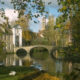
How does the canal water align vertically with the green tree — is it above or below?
below

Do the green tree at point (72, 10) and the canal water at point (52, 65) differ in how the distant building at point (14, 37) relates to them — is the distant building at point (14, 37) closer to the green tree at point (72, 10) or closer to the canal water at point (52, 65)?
the canal water at point (52, 65)

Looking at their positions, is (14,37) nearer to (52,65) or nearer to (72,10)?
(52,65)

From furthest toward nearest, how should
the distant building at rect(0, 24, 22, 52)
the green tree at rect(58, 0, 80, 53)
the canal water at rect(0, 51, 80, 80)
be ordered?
the distant building at rect(0, 24, 22, 52) < the canal water at rect(0, 51, 80, 80) < the green tree at rect(58, 0, 80, 53)

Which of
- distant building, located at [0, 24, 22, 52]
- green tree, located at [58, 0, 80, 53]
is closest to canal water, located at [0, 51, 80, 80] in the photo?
green tree, located at [58, 0, 80, 53]

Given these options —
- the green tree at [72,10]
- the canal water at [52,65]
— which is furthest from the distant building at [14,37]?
the green tree at [72,10]

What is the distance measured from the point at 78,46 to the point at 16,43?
66842 millimetres

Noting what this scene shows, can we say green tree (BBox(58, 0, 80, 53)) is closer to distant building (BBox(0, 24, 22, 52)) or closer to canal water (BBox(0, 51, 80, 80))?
canal water (BBox(0, 51, 80, 80))

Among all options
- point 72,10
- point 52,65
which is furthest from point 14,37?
point 72,10

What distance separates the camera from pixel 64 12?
7.03m

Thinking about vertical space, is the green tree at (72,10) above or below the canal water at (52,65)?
above

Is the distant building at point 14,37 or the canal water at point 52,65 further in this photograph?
the distant building at point 14,37

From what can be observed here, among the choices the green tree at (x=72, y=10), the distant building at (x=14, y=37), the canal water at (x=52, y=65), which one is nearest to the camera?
the green tree at (x=72, y=10)

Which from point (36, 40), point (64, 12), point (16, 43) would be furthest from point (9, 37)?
point (64, 12)

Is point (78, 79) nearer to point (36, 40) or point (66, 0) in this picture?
point (66, 0)
